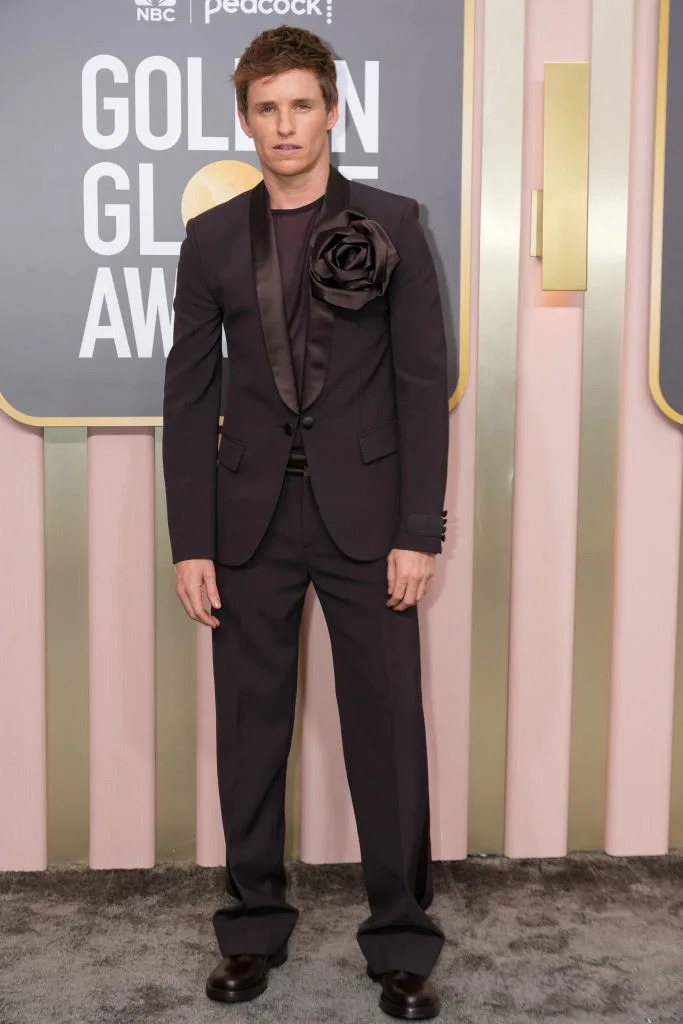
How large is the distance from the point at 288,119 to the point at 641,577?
4.54 feet

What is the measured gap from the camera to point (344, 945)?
2350 mm

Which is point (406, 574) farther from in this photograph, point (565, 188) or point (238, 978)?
point (565, 188)

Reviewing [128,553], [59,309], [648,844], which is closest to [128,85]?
[59,309]

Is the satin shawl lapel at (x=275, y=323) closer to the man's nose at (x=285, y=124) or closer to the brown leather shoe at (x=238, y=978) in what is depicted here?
the man's nose at (x=285, y=124)

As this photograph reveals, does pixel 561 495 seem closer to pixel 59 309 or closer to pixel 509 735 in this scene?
pixel 509 735

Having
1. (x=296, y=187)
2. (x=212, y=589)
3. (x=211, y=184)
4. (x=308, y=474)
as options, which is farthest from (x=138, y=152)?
(x=212, y=589)

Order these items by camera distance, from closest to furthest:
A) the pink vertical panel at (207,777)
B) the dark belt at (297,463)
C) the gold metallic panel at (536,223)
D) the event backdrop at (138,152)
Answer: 1. the dark belt at (297,463)
2. the event backdrop at (138,152)
3. the gold metallic panel at (536,223)
4. the pink vertical panel at (207,777)

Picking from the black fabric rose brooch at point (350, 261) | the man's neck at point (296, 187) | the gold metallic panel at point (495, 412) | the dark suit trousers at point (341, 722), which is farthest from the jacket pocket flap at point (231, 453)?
the gold metallic panel at point (495, 412)

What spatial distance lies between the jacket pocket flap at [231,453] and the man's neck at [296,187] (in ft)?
1.53

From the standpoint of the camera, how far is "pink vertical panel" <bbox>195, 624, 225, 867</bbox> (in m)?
2.70

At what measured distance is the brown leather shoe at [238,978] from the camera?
7.02 feet

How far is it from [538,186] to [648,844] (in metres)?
1.63

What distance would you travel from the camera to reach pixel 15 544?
2.64 m

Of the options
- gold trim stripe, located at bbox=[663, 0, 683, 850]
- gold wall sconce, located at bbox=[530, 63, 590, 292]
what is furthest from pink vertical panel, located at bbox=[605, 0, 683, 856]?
gold wall sconce, located at bbox=[530, 63, 590, 292]
